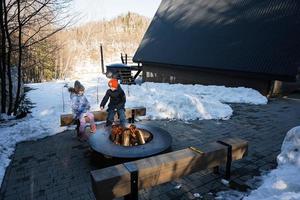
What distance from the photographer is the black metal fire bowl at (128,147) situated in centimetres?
543

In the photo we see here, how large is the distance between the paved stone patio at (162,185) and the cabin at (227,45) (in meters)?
5.42

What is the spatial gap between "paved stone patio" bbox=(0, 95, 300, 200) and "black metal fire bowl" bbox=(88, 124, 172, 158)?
A: 0.45 meters

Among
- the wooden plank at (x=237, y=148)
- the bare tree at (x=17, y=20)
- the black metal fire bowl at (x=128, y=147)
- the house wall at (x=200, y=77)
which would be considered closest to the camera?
the wooden plank at (x=237, y=148)

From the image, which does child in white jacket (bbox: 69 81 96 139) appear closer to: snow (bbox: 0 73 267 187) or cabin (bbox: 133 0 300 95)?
snow (bbox: 0 73 267 187)

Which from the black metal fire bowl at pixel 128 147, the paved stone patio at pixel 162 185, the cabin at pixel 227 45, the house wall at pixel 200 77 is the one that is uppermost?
the cabin at pixel 227 45

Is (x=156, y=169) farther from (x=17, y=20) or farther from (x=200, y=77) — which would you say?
(x=200, y=77)

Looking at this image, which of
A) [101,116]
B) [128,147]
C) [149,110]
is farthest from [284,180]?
[149,110]

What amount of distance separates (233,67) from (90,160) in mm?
12095

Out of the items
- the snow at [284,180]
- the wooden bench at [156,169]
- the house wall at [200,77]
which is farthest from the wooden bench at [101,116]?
the house wall at [200,77]

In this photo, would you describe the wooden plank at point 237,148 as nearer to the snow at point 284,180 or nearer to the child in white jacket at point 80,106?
the snow at point 284,180

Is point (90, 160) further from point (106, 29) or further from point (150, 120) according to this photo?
point (106, 29)

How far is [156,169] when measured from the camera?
4137mm

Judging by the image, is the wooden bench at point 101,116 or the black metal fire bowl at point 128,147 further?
the wooden bench at point 101,116

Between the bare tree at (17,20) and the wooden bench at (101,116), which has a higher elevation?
the bare tree at (17,20)
